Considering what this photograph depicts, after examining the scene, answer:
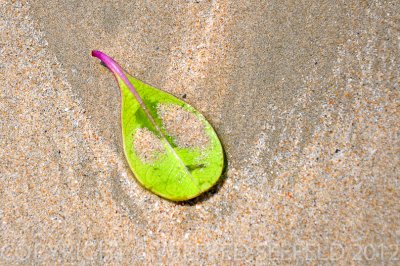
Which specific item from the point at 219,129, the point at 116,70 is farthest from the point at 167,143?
the point at 116,70

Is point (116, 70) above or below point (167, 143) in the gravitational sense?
above

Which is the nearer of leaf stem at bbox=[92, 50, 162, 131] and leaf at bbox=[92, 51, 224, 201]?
leaf at bbox=[92, 51, 224, 201]

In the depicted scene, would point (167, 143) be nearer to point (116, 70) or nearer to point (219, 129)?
point (219, 129)

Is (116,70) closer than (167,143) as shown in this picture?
No

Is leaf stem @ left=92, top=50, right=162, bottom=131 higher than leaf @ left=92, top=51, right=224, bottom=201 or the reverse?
higher

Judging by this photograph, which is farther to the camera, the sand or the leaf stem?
the leaf stem

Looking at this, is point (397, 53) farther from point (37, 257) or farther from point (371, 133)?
point (37, 257)
